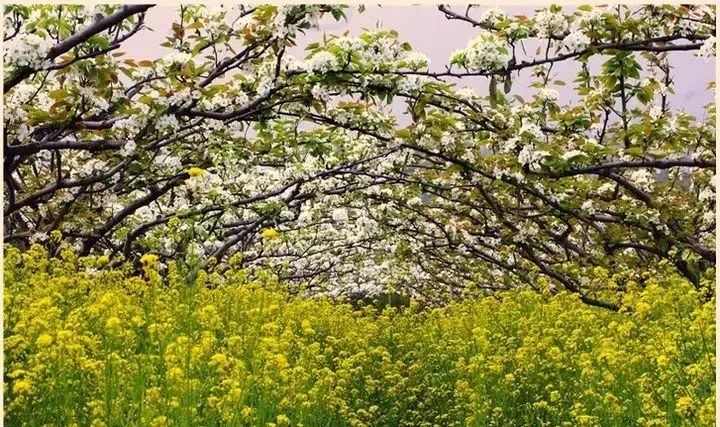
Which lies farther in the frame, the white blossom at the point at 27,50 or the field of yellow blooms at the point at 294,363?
the white blossom at the point at 27,50

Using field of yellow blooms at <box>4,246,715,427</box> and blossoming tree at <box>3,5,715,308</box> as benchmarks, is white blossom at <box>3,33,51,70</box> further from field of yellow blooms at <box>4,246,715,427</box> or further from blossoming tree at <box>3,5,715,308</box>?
field of yellow blooms at <box>4,246,715,427</box>

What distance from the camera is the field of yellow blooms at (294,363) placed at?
3303 mm

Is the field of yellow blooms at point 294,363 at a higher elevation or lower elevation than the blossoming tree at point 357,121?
lower

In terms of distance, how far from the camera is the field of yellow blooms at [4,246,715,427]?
330 centimetres

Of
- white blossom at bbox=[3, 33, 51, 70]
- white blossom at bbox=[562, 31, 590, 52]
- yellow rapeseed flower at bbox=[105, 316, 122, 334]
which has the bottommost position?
yellow rapeseed flower at bbox=[105, 316, 122, 334]

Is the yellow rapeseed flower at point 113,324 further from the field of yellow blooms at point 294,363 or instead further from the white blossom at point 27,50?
the white blossom at point 27,50

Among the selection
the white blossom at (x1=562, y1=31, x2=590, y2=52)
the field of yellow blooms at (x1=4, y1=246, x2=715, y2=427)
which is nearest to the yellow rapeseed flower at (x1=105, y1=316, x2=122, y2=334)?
the field of yellow blooms at (x1=4, y1=246, x2=715, y2=427)

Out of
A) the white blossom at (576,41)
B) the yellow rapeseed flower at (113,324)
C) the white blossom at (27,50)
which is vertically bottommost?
the yellow rapeseed flower at (113,324)

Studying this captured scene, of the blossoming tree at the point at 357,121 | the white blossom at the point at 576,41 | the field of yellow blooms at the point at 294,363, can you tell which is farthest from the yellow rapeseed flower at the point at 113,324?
the white blossom at the point at 576,41

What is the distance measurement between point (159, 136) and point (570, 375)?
3451mm

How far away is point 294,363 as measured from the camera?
5.47m

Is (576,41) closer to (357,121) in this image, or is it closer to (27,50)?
(357,121)

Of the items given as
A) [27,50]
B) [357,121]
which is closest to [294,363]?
[357,121]

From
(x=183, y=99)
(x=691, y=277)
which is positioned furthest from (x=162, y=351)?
(x=691, y=277)
